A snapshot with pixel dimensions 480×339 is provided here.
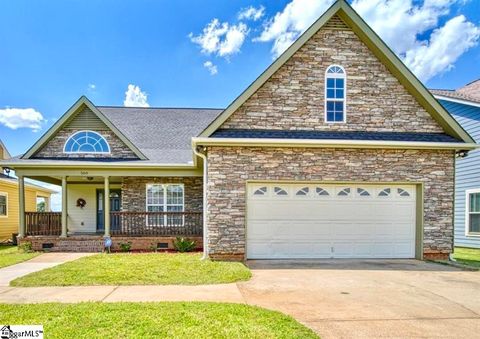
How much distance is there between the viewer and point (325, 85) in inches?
393

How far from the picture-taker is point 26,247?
12.0 metres

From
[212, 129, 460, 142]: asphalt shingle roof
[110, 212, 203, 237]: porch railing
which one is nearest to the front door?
[110, 212, 203, 237]: porch railing

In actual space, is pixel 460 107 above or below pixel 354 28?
below

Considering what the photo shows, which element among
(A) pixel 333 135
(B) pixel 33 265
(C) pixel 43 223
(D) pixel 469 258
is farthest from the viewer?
(C) pixel 43 223

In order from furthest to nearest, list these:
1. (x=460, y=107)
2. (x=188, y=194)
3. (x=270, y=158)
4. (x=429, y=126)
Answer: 1. (x=460, y=107)
2. (x=188, y=194)
3. (x=429, y=126)
4. (x=270, y=158)

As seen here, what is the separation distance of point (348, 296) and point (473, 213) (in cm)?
1126

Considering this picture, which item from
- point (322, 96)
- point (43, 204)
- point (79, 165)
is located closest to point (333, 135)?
point (322, 96)

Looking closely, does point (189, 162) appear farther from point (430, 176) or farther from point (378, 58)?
point (430, 176)

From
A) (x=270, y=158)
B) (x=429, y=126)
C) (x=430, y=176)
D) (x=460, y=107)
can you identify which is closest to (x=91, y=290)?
(x=270, y=158)

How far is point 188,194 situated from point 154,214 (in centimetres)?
172

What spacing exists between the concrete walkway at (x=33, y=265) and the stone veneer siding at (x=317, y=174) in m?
4.73

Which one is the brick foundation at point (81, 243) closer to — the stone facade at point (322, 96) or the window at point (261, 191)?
the window at point (261, 191)

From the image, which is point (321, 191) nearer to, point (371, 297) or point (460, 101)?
point (371, 297)

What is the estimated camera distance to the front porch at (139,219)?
40.0 ft
